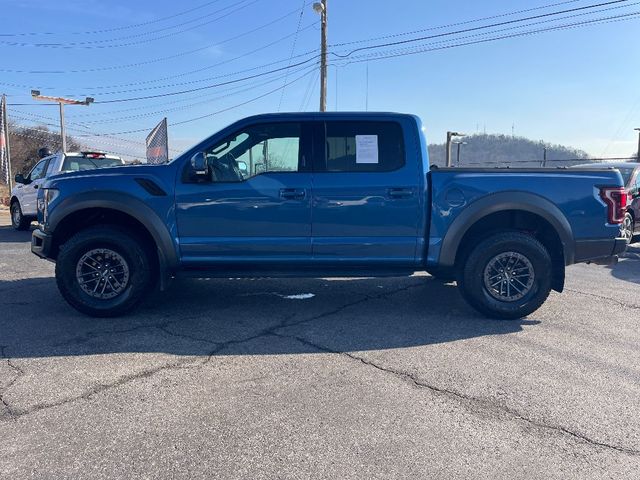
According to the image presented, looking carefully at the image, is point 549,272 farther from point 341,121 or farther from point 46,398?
point 46,398

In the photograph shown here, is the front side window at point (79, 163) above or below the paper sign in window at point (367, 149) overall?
above

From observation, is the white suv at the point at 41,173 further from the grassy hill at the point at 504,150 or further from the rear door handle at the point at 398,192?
the grassy hill at the point at 504,150

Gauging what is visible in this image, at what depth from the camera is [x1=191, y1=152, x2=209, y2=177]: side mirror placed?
4789 millimetres

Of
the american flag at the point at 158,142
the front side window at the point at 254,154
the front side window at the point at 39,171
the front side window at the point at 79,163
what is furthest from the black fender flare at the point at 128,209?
the american flag at the point at 158,142

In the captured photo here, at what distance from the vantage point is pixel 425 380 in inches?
142

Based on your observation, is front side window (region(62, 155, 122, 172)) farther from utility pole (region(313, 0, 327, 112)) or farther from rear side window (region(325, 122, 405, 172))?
utility pole (region(313, 0, 327, 112))

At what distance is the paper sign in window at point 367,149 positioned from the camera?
16.6ft

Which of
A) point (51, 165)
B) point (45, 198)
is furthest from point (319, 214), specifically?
point (51, 165)

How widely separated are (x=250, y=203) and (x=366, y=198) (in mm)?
1150

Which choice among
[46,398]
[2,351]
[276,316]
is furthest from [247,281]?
[46,398]

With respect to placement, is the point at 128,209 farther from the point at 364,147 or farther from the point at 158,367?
the point at 364,147

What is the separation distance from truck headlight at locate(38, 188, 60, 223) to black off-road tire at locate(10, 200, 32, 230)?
7996 mm

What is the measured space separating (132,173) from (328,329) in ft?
8.14

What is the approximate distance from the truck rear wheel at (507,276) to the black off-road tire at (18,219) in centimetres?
1121
